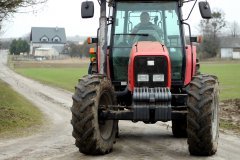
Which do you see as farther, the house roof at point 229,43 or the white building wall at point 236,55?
the house roof at point 229,43

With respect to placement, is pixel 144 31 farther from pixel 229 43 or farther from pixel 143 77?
pixel 229 43

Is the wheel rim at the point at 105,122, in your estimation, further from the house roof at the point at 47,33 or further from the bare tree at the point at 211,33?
the house roof at the point at 47,33

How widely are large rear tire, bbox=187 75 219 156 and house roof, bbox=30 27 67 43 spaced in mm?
145879

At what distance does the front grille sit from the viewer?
849cm

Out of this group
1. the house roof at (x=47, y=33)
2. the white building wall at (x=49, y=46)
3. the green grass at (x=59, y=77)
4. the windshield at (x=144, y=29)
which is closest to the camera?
the windshield at (x=144, y=29)

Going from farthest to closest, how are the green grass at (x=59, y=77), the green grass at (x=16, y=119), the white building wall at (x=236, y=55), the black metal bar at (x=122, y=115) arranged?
the white building wall at (x=236, y=55)
the green grass at (x=59, y=77)
the green grass at (x=16, y=119)
the black metal bar at (x=122, y=115)

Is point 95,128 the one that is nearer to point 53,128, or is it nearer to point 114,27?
point 114,27

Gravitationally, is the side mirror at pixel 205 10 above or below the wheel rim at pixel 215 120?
above

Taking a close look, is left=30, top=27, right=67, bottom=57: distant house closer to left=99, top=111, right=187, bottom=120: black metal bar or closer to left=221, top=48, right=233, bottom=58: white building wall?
left=221, top=48, right=233, bottom=58: white building wall

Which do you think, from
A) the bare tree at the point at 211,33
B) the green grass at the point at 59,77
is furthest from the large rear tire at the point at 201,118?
the bare tree at the point at 211,33

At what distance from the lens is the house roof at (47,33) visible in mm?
151875

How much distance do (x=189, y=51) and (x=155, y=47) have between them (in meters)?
1.17

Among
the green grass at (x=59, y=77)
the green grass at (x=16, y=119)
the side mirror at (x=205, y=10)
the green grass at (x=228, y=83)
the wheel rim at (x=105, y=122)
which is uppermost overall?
the side mirror at (x=205, y=10)

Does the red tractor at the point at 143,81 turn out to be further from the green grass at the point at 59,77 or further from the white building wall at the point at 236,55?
the white building wall at the point at 236,55
